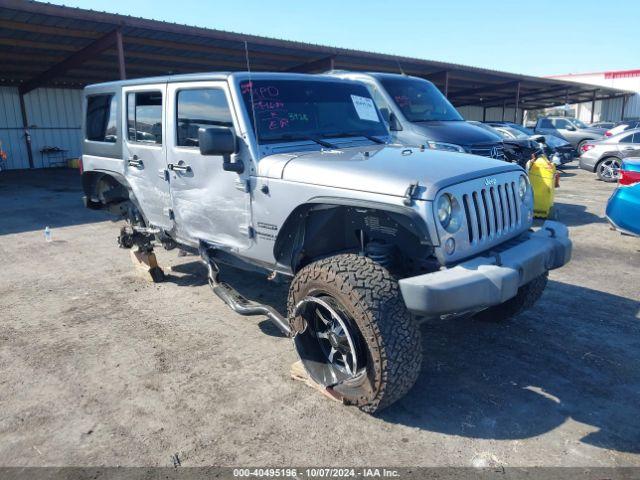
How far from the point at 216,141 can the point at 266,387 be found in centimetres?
170

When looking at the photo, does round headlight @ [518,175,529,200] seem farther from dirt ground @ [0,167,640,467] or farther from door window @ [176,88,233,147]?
door window @ [176,88,233,147]

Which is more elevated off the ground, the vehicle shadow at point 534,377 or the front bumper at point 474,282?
the front bumper at point 474,282

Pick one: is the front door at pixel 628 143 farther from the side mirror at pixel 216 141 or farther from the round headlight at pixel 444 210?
the side mirror at pixel 216 141

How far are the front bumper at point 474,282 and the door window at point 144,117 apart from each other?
2912 mm

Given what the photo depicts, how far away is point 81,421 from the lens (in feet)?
9.86

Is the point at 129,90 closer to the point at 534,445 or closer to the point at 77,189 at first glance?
the point at 534,445

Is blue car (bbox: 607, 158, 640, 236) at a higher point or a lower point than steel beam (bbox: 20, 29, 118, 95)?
lower

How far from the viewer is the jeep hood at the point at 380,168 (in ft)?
9.35

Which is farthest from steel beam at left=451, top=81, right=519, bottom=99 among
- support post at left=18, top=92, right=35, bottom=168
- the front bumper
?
the front bumper

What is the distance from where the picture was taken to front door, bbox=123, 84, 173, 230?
4.44 meters

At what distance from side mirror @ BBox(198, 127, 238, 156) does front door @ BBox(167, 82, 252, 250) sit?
0.18 m

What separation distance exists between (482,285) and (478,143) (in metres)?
4.93

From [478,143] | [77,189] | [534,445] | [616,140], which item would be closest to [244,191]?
[534,445]

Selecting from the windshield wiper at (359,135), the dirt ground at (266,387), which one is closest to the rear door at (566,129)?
the dirt ground at (266,387)
